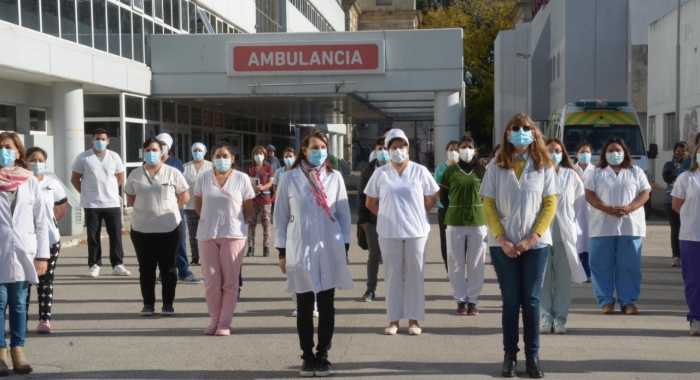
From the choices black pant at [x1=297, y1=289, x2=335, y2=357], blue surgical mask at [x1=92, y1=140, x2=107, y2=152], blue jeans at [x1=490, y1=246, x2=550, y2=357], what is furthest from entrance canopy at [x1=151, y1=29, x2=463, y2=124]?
blue jeans at [x1=490, y1=246, x2=550, y2=357]

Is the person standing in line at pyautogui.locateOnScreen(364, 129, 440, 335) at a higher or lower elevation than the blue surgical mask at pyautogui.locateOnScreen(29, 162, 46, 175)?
lower

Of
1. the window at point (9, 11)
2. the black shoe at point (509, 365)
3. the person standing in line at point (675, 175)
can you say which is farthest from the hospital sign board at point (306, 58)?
the black shoe at point (509, 365)

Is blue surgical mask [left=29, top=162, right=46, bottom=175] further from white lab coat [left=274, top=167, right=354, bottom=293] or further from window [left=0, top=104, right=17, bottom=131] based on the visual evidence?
window [left=0, top=104, right=17, bottom=131]

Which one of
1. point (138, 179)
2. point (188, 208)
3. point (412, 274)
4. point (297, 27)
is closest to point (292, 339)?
point (412, 274)

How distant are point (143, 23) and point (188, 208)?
12.8m

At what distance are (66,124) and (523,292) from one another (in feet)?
52.7

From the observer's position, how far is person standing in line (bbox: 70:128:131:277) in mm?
13031

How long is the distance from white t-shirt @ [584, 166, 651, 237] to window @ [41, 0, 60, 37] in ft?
41.7

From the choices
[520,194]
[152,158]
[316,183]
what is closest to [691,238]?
[520,194]

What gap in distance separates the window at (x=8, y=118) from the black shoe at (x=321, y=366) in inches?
549

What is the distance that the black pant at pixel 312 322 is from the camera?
7.13m

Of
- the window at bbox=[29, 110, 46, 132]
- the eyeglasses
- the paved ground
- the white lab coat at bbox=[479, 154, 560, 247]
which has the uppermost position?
the window at bbox=[29, 110, 46, 132]

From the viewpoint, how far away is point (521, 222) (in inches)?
275

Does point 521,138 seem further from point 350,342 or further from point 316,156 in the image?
point 350,342
